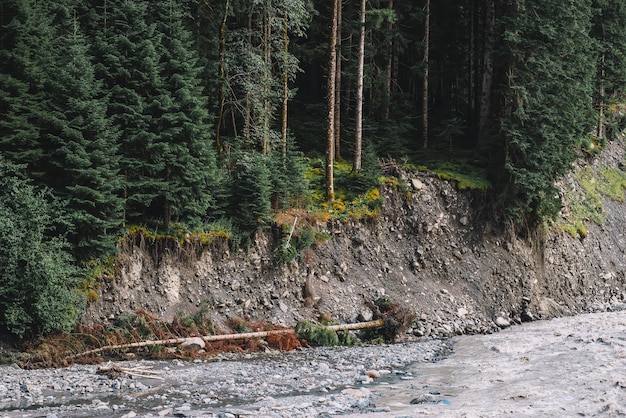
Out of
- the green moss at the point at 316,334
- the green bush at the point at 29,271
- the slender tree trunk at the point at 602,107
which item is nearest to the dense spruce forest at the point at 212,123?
the green bush at the point at 29,271

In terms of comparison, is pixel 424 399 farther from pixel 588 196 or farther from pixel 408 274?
pixel 588 196

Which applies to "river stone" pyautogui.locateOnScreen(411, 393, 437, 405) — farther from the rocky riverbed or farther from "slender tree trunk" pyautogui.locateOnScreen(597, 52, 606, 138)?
"slender tree trunk" pyautogui.locateOnScreen(597, 52, 606, 138)

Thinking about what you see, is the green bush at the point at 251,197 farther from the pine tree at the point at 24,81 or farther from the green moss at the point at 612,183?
the green moss at the point at 612,183

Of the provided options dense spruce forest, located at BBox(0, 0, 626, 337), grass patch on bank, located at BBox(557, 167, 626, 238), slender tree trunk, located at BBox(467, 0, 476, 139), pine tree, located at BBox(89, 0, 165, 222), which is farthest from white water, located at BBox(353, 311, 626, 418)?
slender tree trunk, located at BBox(467, 0, 476, 139)

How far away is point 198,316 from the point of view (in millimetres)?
17906

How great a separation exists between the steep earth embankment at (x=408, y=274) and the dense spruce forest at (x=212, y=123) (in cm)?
107

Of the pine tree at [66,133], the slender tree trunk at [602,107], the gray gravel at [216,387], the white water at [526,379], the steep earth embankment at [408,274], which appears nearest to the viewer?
the white water at [526,379]

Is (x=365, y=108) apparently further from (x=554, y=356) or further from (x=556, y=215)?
(x=554, y=356)

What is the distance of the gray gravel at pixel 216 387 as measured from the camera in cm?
1118

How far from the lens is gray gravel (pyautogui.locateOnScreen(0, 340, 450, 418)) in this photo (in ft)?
36.7

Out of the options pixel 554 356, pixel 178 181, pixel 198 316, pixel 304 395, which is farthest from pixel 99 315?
pixel 554 356

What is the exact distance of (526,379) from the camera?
517 inches

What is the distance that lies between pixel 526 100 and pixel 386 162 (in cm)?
609

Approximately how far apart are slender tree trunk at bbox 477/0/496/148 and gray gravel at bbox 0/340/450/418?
1399cm
